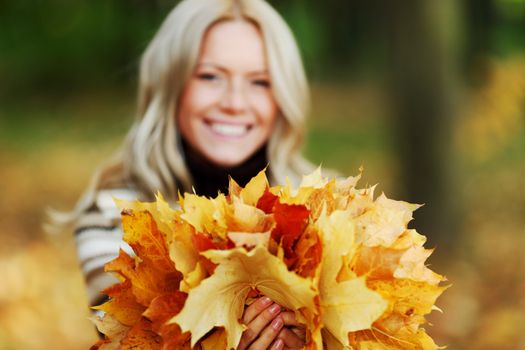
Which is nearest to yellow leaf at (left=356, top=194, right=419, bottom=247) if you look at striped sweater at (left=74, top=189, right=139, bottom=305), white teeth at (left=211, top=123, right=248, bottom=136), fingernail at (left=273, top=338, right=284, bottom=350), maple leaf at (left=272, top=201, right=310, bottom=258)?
maple leaf at (left=272, top=201, right=310, bottom=258)

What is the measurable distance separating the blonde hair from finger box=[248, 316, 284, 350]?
115 cm

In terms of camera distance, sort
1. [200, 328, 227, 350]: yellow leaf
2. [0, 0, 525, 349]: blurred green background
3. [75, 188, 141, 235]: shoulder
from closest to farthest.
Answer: [200, 328, 227, 350]: yellow leaf, [75, 188, 141, 235]: shoulder, [0, 0, 525, 349]: blurred green background

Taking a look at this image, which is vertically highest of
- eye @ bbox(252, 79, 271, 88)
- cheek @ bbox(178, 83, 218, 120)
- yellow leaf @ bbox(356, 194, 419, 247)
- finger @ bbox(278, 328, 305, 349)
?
eye @ bbox(252, 79, 271, 88)

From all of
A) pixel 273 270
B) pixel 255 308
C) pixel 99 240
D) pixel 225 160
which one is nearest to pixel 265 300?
pixel 255 308

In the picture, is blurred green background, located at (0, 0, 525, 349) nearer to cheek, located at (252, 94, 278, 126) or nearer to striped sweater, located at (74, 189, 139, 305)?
cheek, located at (252, 94, 278, 126)

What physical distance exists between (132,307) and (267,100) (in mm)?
1323

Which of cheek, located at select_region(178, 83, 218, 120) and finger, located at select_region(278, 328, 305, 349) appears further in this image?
cheek, located at select_region(178, 83, 218, 120)

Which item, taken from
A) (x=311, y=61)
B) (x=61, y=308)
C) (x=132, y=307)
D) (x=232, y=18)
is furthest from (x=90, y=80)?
(x=132, y=307)

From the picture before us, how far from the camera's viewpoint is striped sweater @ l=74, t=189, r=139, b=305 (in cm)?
234

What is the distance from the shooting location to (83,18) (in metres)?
11.8

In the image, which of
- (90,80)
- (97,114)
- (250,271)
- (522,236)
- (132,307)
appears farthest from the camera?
(90,80)

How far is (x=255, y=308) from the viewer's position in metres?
1.50

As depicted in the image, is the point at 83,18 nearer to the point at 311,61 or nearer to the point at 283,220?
the point at 311,61

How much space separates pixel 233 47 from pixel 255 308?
1.32 metres
